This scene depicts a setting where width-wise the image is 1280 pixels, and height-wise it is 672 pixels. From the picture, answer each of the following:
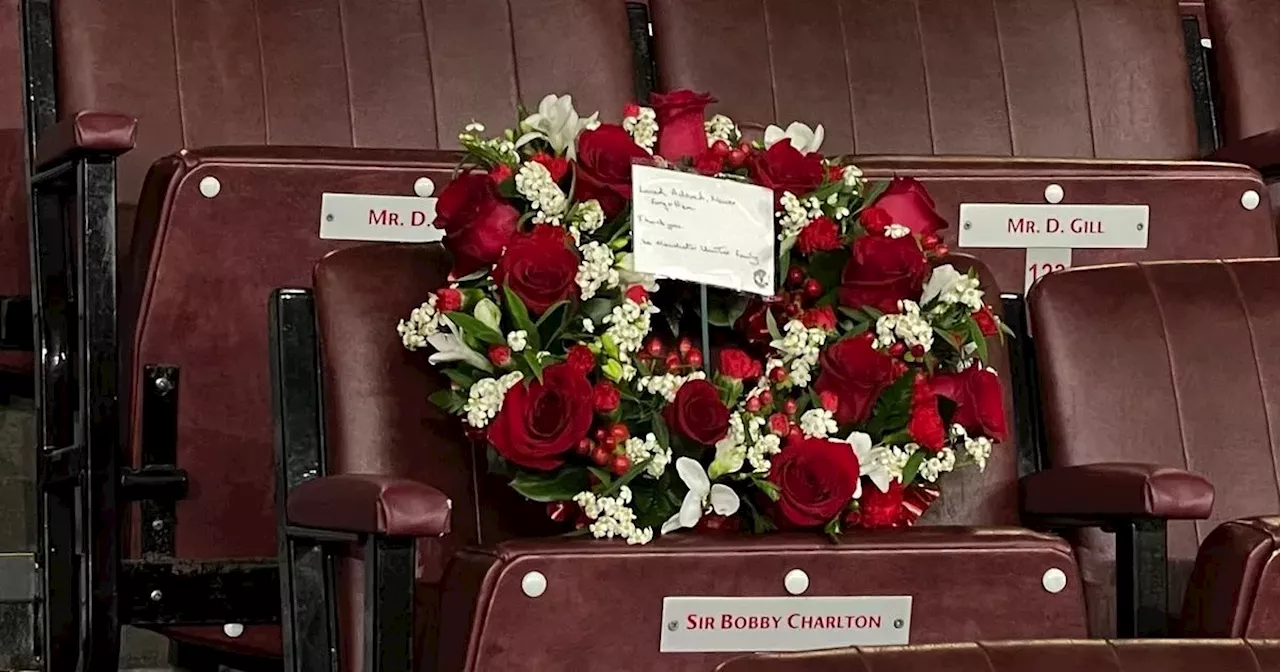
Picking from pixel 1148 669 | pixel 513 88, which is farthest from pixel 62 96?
pixel 1148 669

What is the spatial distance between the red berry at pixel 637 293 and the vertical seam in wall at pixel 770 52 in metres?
0.57

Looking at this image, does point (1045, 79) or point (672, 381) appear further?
point (1045, 79)

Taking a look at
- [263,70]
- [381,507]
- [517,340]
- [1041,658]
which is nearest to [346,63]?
[263,70]

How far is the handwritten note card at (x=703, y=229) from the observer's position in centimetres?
94

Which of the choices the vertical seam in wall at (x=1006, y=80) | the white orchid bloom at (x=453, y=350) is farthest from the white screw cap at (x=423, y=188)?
the vertical seam in wall at (x=1006, y=80)

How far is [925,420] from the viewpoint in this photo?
0.96 metres

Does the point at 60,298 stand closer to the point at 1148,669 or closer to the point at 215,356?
the point at 215,356

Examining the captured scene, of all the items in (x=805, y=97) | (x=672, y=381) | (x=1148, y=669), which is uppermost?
(x=805, y=97)

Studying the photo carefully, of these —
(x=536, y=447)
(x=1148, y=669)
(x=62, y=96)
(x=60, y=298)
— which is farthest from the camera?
(x=62, y=96)

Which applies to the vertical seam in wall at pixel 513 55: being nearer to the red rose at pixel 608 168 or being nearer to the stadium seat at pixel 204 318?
the stadium seat at pixel 204 318

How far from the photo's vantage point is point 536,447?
901 mm

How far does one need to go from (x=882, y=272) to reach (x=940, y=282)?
0.05m

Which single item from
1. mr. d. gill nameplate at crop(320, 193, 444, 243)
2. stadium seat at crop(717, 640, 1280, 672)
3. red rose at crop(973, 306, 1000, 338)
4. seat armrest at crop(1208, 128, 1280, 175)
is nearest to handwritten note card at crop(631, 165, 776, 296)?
red rose at crop(973, 306, 1000, 338)

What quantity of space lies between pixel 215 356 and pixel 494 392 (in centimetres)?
27
